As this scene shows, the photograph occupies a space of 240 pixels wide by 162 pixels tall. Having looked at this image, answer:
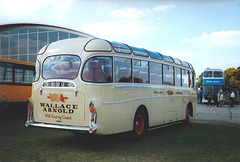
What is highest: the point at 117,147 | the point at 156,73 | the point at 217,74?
the point at 217,74

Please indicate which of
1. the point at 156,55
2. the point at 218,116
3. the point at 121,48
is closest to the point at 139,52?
the point at 121,48

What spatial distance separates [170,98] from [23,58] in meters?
34.6

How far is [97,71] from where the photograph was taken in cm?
748

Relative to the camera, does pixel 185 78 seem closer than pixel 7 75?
Yes

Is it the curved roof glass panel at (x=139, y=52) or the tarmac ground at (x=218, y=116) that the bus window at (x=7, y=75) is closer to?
the curved roof glass panel at (x=139, y=52)

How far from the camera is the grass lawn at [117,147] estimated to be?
665 cm

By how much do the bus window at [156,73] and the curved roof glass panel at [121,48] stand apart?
1.69 metres

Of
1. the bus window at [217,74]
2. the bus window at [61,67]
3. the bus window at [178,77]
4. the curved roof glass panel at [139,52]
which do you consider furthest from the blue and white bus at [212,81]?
the bus window at [61,67]

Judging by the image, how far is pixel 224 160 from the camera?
21.3 ft

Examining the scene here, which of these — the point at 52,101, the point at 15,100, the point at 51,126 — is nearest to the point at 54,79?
the point at 52,101

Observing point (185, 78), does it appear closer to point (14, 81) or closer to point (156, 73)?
point (156, 73)

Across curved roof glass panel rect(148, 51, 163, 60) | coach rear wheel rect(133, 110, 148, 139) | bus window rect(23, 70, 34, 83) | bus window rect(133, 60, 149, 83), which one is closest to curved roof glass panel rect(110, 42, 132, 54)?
bus window rect(133, 60, 149, 83)

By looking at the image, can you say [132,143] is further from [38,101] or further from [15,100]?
[15,100]

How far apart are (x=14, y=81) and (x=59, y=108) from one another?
8814 mm
